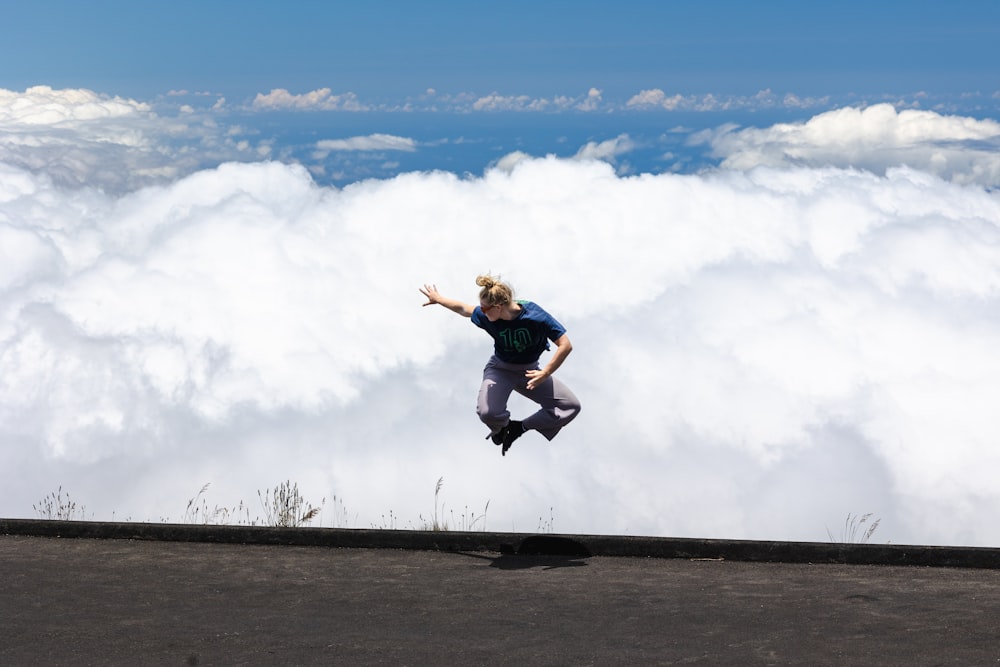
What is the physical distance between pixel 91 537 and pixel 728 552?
4342 millimetres

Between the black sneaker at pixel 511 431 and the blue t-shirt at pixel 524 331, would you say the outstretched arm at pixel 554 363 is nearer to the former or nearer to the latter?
the blue t-shirt at pixel 524 331

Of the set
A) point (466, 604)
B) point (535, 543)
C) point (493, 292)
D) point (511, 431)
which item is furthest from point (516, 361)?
point (466, 604)

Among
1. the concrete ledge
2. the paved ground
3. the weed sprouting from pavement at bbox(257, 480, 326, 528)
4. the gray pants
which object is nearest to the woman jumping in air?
the gray pants

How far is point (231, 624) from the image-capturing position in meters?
6.30

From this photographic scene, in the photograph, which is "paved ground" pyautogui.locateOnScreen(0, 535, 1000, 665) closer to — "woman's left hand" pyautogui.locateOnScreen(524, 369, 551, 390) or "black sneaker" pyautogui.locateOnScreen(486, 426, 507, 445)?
"black sneaker" pyautogui.locateOnScreen(486, 426, 507, 445)

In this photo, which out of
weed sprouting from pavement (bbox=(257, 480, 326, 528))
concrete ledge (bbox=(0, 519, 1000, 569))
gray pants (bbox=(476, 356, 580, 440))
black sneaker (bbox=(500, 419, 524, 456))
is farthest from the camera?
weed sprouting from pavement (bbox=(257, 480, 326, 528))

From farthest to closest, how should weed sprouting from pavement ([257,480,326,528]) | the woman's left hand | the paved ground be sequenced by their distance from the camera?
weed sprouting from pavement ([257,480,326,528]), the woman's left hand, the paved ground

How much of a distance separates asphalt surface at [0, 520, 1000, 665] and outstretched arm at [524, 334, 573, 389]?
1.05 metres

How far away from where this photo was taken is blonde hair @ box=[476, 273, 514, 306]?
7914 millimetres

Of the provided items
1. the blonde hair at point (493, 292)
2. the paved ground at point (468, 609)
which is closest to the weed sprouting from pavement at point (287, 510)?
the paved ground at point (468, 609)

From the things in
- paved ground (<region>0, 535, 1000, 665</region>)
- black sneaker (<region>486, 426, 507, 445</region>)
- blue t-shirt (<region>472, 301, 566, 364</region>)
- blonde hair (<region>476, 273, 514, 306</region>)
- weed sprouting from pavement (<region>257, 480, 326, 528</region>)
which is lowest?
paved ground (<region>0, 535, 1000, 665</region>)

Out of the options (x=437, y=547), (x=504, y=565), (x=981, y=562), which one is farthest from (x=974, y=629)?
(x=437, y=547)

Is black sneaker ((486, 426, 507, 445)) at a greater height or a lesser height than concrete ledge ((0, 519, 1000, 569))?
greater

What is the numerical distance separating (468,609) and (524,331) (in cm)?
223
